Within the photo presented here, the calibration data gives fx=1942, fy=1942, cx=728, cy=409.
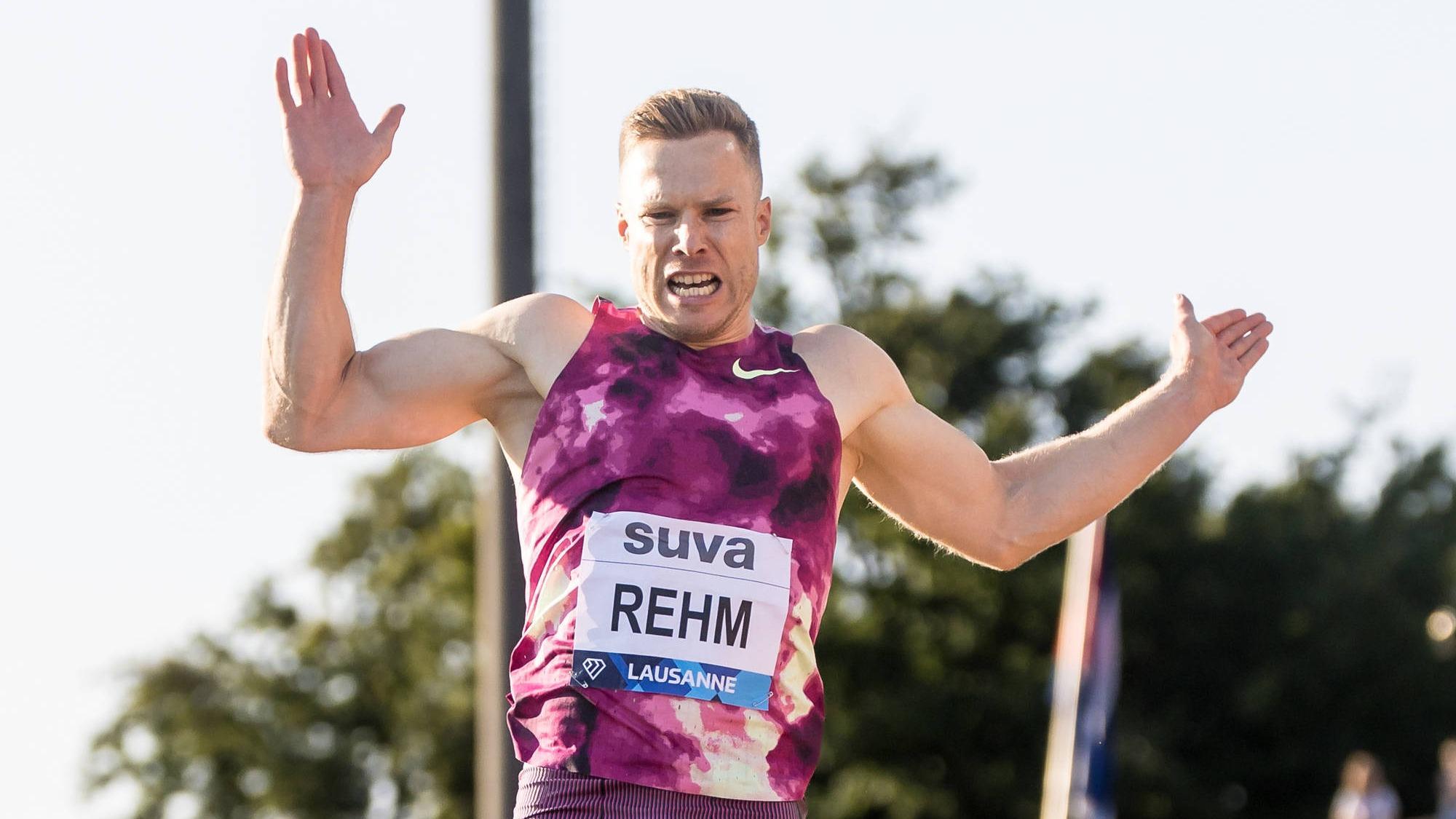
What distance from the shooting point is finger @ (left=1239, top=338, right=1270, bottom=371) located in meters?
3.89

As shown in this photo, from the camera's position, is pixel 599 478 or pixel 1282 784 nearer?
pixel 599 478

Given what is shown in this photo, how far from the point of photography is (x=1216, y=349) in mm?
3848

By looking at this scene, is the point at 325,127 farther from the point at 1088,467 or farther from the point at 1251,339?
the point at 1251,339

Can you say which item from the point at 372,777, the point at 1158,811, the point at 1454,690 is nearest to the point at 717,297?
the point at 1158,811

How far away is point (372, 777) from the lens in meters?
38.5

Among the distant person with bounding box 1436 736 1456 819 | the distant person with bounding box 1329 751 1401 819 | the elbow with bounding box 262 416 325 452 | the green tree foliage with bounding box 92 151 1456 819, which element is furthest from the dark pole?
the green tree foliage with bounding box 92 151 1456 819

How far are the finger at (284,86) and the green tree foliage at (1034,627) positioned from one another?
26.4 meters

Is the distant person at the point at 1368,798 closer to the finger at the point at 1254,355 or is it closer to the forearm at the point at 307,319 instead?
the finger at the point at 1254,355

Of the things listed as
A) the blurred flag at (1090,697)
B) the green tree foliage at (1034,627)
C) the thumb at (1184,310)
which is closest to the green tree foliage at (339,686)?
the green tree foliage at (1034,627)

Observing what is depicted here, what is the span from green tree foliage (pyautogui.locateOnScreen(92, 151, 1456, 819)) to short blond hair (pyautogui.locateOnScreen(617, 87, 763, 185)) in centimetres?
2614

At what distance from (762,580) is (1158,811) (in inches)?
1105

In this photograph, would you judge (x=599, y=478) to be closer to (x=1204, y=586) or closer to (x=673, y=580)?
(x=673, y=580)

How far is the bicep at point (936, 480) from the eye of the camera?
140 inches

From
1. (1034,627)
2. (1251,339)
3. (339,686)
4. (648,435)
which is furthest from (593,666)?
(339,686)
